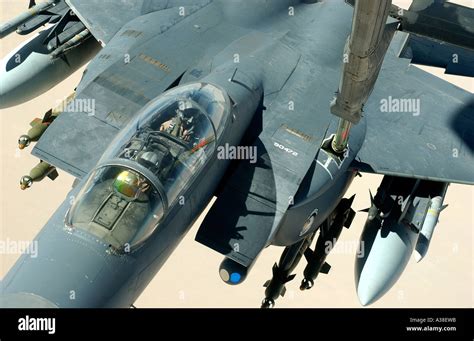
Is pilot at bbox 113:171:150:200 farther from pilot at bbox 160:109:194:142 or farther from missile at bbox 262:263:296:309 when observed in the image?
missile at bbox 262:263:296:309

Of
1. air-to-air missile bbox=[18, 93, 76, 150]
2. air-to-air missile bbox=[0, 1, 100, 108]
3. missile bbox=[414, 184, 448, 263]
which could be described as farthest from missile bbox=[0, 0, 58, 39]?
missile bbox=[414, 184, 448, 263]

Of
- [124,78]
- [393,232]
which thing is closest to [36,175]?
[124,78]

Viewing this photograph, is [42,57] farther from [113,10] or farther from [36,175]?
[36,175]

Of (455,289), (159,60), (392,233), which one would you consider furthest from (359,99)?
(455,289)

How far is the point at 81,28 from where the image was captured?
14.4 meters

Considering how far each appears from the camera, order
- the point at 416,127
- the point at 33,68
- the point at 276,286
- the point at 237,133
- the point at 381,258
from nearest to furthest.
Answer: the point at 237,133
the point at 381,258
the point at 276,286
the point at 416,127
the point at 33,68

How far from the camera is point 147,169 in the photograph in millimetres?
8398

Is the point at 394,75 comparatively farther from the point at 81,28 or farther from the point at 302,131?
the point at 81,28

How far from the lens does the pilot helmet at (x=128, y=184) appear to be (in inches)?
328

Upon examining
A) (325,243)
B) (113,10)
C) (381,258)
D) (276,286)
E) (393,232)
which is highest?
(113,10)

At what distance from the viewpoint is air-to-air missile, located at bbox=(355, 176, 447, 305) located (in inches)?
442

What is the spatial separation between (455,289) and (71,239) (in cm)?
815

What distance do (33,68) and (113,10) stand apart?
6.61 feet
